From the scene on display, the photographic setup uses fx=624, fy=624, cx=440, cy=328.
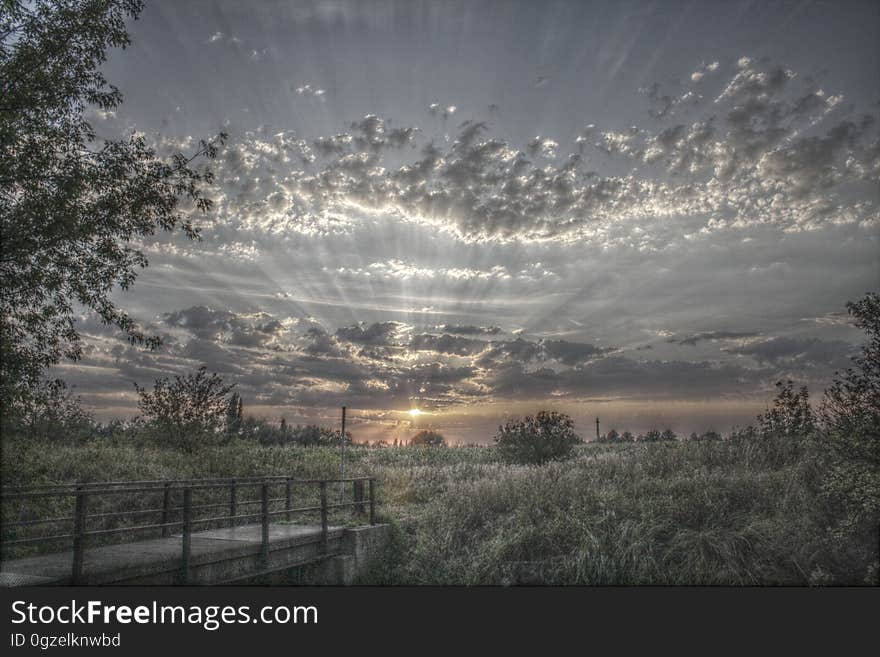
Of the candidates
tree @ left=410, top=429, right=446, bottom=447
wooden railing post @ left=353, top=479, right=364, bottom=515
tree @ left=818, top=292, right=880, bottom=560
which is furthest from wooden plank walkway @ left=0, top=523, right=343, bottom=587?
tree @ left=410, top=429, right=446, bottom=447

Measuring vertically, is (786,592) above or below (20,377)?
below

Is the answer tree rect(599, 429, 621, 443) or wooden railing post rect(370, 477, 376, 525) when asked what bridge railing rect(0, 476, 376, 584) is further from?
tree rect(599, 429, 621, 443)

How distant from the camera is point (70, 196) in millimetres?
12023

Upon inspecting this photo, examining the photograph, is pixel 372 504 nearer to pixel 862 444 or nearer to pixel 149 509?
pixel 149 509

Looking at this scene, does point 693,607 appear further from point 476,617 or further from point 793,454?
point 793,454

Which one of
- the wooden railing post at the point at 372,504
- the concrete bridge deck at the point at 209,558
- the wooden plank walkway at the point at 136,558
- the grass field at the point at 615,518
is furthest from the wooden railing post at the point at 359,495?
the wooden plank walkway at the point at 136,558

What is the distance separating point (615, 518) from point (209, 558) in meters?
11.6

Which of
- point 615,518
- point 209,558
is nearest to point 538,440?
point 615,518

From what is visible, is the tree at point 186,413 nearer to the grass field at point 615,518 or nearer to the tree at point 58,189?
the grass field at point 615,518

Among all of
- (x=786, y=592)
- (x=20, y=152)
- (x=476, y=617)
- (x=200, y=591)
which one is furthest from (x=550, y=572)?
(x=20, y=152)

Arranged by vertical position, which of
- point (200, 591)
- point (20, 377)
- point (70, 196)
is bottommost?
point (200, 591)

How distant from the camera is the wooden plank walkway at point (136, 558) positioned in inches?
322

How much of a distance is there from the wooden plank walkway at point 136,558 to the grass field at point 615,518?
3.68 m

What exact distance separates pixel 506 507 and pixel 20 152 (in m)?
15.9
